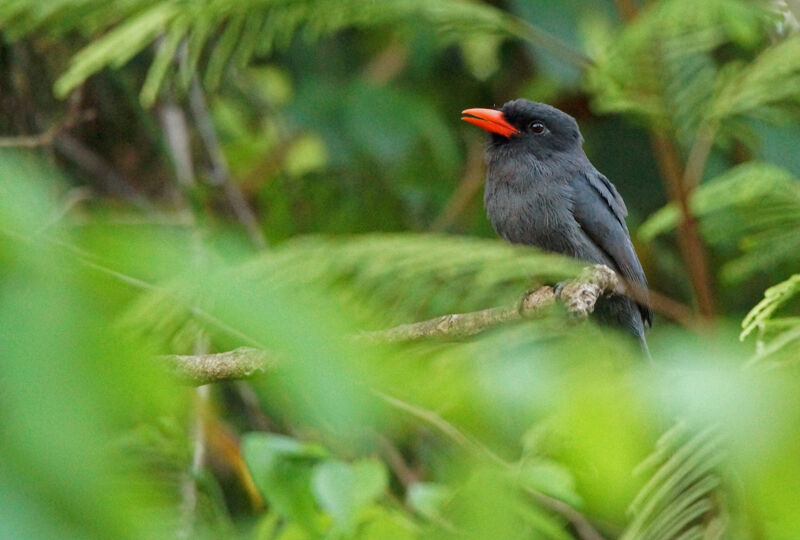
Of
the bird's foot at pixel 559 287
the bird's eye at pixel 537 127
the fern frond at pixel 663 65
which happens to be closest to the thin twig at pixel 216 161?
the bird's eye at pixel 537 127

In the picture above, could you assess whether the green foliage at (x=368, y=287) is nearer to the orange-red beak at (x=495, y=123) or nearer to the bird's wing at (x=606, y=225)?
the bird's wing at (x=606, y=225)

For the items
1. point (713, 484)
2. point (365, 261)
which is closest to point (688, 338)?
point (365, 261)

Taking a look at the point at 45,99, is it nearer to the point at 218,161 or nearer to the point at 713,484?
the point at 218,161

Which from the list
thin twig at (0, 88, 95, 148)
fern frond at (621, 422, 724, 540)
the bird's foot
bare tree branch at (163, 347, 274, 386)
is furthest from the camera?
thin twig at (0, 88, 95, 148)

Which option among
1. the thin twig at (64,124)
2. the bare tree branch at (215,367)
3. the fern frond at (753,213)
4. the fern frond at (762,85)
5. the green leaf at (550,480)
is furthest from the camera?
the thin twig at (64,124)

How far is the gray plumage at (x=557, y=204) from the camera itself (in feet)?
10.8

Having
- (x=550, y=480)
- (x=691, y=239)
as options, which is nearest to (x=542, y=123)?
(x=691, y=239)

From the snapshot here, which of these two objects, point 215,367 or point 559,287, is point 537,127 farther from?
point 215,367

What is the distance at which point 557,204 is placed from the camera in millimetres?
3305

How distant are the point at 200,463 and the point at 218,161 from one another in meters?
1.45

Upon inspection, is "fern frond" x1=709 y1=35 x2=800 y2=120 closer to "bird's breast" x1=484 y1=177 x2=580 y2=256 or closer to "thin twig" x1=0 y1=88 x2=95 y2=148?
"bird's breast" x1=484 y1=177 x2=580 y2=256

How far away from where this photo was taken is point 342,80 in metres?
4.75

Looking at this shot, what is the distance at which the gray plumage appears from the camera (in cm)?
328

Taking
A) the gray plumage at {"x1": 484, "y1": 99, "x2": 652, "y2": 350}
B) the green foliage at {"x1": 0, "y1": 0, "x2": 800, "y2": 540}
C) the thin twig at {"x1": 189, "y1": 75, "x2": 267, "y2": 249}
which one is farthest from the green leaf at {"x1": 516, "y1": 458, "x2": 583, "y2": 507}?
the thin twig at {"x1": 189, "y1": 75, "x2": 267, "y2": 249}
